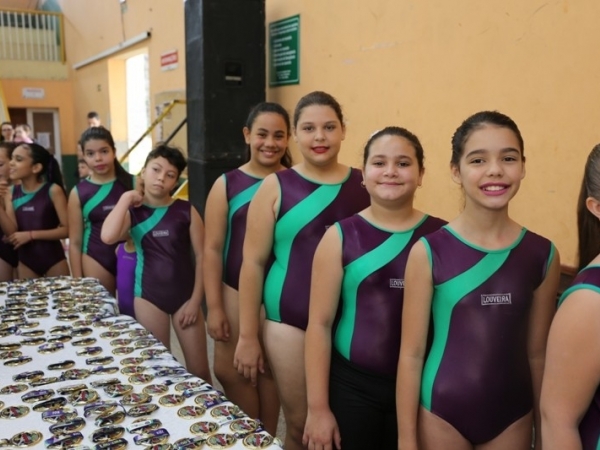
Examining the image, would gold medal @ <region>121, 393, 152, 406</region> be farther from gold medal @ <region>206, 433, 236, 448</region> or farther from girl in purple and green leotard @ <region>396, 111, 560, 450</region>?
girl in purple and green leotard @ <region>396, 111, 560, 450</region>

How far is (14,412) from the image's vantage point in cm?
149

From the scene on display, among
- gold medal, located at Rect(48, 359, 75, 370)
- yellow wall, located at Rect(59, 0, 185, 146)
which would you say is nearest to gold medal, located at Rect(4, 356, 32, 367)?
gold medal, located at Rect(48, 359, 75, 370)

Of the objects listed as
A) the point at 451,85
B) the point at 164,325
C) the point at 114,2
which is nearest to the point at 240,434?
the point at 164,325

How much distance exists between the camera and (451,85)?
323 centimetres

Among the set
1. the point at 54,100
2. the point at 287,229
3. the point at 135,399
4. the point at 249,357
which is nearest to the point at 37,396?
the point at 135,399

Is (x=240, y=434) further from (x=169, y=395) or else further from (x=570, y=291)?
(x=570, y=291)

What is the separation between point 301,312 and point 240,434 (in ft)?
Answer: 2.22

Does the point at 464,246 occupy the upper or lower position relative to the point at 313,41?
lower

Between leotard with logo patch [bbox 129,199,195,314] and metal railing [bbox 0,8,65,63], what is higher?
metal railing [bbox 0,8,65,63]

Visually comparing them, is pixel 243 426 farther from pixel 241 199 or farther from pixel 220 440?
pixel 241 199

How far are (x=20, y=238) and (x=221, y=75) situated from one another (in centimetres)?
219

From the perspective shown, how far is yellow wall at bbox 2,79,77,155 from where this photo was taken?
12461 millimetres

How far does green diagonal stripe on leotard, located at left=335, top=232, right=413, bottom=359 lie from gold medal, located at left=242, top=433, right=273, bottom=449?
18.0 inches

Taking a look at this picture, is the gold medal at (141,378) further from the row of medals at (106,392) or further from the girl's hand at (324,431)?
the girl's hand at (324,431)
